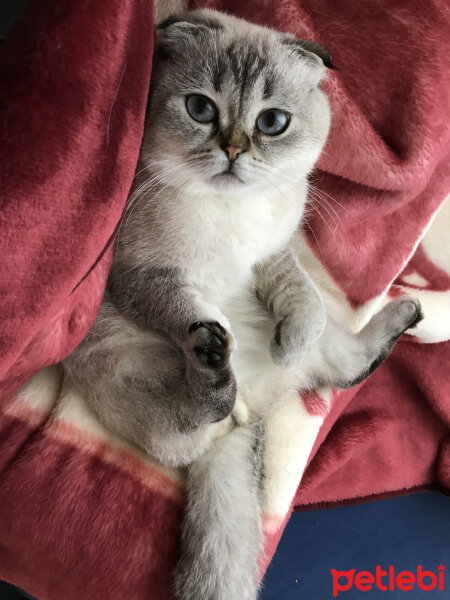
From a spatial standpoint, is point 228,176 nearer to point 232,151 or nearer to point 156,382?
point 232,151

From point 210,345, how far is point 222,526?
296 millimetres

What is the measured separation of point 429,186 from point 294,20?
44 cm

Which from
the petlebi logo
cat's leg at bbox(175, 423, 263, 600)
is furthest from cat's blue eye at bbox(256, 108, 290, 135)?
the petlebi logo

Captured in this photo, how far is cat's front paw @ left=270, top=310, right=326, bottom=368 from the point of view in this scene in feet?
3.18

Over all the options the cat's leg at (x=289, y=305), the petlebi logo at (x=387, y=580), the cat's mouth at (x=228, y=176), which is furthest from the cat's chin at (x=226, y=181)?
the petlebi logo at (x=387, y=580)

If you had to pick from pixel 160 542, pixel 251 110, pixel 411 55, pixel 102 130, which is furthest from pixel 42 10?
pixel 160 542

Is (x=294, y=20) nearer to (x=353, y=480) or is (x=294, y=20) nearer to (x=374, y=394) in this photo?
(x=374, y=394)

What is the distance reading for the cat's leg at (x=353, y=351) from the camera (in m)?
1.06

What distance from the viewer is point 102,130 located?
2.36ft

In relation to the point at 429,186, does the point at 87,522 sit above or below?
below

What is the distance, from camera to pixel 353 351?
107 centimetres

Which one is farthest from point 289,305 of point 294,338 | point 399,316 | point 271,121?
point 271,121

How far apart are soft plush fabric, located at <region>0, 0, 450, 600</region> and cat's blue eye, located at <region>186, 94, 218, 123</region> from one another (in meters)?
0.11

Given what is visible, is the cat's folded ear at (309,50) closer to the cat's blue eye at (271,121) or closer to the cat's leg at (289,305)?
the cat's blue eye at (271,121)
